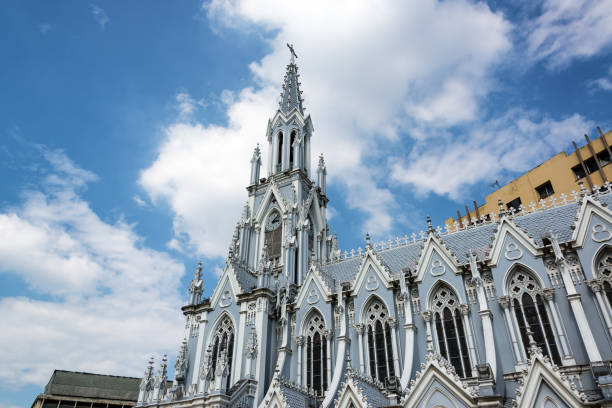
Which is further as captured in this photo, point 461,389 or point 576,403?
point 461,389

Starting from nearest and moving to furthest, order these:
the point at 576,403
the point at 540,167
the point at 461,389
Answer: the point at 576,403, the point at 461,389, the point at 540,167

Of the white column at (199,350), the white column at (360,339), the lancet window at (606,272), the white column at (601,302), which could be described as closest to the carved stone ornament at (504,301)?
the white column at (601,302)

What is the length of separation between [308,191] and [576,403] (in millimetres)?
25594

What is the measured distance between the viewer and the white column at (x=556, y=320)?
19337 mm

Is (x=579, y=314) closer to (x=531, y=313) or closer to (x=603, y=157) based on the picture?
(x=531, y=313)

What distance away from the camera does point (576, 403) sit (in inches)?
631

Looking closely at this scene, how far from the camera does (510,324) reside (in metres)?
20.9

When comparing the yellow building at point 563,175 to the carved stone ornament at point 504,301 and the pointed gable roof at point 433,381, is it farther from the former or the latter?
the pointed gable roof at point 433,381

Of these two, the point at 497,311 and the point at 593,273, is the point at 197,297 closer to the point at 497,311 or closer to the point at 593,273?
the point at 497,311

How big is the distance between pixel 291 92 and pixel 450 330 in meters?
30.4

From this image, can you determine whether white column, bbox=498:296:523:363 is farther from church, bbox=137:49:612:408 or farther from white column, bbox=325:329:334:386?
white column, bbox=325:329:334:386

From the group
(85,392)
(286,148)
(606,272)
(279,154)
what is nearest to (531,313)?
(606,272)

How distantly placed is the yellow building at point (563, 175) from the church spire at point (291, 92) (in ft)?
62.6

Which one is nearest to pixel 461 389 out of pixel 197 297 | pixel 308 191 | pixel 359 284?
pixel 359 284
